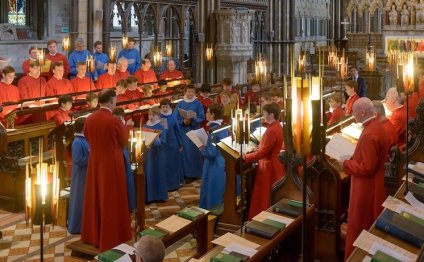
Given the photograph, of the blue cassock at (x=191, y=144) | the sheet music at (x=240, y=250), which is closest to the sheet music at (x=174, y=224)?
the sheet music at (x=240, y=250)

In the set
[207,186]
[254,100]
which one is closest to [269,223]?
[207,186]

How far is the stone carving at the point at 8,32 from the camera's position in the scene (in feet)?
55.6

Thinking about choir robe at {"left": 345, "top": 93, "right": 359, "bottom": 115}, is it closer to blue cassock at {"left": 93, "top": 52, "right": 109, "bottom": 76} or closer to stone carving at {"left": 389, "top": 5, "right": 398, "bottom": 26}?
blue cassock at {"left": 93, "top": 52, "right": 109, "bottom": 76}

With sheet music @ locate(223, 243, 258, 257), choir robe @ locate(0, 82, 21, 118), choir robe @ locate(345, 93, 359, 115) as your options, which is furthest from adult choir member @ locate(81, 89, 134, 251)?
choir robe @ locate(345, 93, 359, 115)

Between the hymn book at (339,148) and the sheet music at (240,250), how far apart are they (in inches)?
83.3

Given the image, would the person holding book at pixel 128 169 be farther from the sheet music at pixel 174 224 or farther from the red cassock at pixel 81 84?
the red cassock at pixel 81 84

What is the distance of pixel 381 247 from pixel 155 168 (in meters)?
5.50

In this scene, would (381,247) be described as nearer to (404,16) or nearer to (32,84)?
(32,84)

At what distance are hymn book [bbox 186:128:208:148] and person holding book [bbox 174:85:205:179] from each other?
201 cm

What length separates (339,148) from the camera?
6570mm

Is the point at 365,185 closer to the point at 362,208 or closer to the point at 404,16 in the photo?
the point at 362,208

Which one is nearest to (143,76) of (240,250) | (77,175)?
(77,175)

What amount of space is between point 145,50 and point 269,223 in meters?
18.9

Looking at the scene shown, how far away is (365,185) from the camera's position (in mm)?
6242
